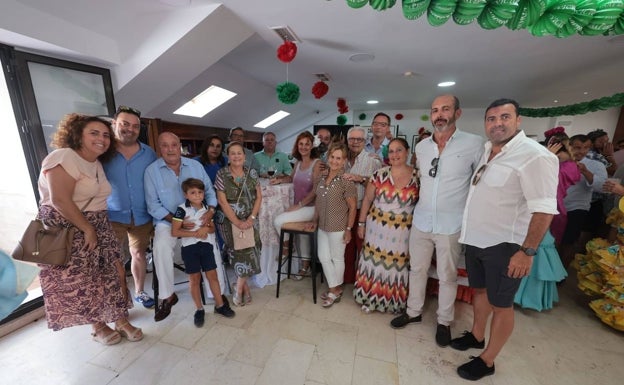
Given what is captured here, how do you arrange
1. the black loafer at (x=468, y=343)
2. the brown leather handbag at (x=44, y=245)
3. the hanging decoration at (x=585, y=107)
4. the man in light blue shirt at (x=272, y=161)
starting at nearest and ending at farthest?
the brown leather handbag at (x=44, y=245) < the black loafer at (x=468, y=343) < the man in light blue shirt at (x=272, y=161) < the hanging decoration at (x=585, y=107)

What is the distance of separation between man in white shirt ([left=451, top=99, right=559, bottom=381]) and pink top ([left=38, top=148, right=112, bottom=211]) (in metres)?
2.35

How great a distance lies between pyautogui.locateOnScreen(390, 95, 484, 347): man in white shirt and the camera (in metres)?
1.55

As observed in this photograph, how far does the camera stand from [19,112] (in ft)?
6.15

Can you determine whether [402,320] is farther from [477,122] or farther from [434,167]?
[477,122]

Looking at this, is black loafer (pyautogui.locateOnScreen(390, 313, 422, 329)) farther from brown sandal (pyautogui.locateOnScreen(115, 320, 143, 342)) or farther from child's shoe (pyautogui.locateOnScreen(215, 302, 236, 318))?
brown sandal (pyautogui.locateOnScreen(115, 320, 143, 342))

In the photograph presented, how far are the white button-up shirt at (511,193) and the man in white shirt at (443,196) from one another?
150mm

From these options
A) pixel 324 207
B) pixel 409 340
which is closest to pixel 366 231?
pixel 324 207

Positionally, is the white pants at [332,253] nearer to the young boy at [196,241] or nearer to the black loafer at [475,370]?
the young boy at [196,241]

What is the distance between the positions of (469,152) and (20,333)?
354 centimetres

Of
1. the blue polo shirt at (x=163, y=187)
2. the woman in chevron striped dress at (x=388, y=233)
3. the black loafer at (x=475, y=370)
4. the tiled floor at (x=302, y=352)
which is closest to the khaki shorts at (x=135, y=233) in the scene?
the blue polo shirt at (x=163, y=187)

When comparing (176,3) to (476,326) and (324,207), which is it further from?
(476,326)

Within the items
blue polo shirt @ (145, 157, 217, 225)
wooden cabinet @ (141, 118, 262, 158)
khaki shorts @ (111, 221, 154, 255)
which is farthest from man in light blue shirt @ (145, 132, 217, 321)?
wooden cabinet @ (141, 118, 262, 158)

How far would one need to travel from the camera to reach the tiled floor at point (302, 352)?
1.47 meters

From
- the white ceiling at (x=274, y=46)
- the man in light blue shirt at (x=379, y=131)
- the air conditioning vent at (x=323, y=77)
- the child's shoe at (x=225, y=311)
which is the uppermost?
the air conditioning vent at (x=323, y=77)
